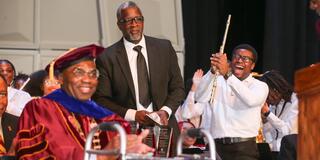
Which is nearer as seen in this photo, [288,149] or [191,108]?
[288,149]

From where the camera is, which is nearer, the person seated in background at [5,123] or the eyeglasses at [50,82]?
the person seated in background at [5,123]

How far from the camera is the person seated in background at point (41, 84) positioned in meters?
7.84

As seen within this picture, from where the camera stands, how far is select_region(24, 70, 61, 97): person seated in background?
784cm

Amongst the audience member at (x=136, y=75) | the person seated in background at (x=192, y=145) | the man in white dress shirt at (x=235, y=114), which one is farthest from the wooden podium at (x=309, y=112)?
the man in white dress shirt at (x=235, y=114)

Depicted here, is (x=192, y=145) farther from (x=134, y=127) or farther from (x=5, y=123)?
(x=5, y=123)

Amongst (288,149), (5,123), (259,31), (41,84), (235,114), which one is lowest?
(288,149)

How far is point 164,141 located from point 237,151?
205cm

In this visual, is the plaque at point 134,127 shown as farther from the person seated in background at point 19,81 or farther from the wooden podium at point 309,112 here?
the person seated in background at point 19,81

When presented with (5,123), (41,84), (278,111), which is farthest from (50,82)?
(278,111)

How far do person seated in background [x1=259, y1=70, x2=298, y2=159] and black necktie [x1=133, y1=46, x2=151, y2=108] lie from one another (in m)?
2.38

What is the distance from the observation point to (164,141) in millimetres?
6906

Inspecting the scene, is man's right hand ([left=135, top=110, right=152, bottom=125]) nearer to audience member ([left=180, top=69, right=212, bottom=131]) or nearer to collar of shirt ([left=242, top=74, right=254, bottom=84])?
audience member ([left=180, top=69, right=212, bottom=131])

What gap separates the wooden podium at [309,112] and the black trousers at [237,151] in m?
2.73

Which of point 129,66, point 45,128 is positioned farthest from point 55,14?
point 45,128
